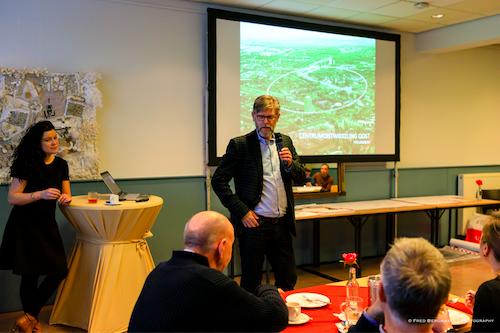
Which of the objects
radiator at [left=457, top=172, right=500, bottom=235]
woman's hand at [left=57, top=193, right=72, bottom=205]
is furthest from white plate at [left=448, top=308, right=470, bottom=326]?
radiator at [left=457, top=172, right=500, bottom=235]

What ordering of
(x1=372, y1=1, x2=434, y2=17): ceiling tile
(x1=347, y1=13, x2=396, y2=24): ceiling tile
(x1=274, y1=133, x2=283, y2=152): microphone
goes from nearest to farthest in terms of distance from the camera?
(x1=274, y1=133, x2=283, y2=152): microphone → (x1=372, y1=1, x2=434, y2=17): ceiling tile → (x1=347, y1=13, x2=396, y2=24): ceiling tile

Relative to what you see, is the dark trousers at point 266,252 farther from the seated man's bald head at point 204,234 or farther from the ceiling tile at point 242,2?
the ceiling tile at point 242,2

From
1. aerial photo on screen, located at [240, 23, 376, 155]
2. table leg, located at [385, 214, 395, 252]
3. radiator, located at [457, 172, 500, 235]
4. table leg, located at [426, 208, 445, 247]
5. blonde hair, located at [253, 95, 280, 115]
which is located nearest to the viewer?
blonde hair, located at [253, 95, 280, 115]

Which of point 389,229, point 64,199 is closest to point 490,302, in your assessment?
point 64,199

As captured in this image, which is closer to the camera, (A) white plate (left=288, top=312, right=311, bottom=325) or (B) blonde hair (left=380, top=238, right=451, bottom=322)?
(B) blonde hair (left=380, top=238, right=451, bottom=322)

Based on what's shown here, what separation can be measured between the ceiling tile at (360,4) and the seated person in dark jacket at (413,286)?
3493mm

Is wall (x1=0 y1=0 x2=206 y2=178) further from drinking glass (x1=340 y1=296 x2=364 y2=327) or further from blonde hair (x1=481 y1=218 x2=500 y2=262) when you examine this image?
blonde hair (x1=481 y1=218 x2=500 y2=262)

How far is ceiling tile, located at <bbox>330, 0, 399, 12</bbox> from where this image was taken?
4324 millimetres

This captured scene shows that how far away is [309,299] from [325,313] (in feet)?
0.49

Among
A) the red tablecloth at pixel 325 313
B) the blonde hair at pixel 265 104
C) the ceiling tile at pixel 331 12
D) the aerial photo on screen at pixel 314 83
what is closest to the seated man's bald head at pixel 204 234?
the red tablecloth at pixel 325 313

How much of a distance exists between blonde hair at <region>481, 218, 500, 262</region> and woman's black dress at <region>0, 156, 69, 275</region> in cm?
260

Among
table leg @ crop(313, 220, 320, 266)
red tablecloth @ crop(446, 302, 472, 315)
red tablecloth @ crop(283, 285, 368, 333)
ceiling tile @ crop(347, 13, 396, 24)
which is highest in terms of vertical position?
ceiling tile @ crop(347, 13, 396, 24)

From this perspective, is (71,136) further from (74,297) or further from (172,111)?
(74,297)

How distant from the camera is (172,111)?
14.0 feet
